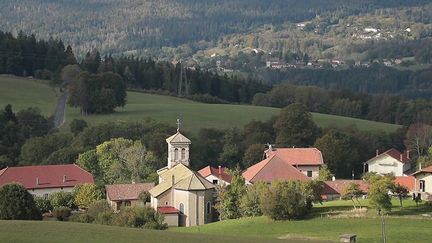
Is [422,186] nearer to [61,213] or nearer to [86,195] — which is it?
[61,213]

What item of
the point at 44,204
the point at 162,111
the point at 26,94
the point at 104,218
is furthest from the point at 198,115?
the point at 104,218

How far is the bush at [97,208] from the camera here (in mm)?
59759

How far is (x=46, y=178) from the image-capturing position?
243 feet

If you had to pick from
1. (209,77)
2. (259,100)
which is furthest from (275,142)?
(209,77)

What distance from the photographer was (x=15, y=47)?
14238 centimetres

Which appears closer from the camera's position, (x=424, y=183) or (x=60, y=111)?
(x=424, y=183)

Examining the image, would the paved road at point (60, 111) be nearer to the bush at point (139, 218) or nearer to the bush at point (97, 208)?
the bush at point (97, 208)

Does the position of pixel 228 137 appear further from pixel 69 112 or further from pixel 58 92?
pixel 58 92

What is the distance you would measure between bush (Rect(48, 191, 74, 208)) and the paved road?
36.5 metres

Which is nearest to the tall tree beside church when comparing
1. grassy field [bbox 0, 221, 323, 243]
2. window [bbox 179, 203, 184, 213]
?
window [bbox 179, 203, 184, 213]

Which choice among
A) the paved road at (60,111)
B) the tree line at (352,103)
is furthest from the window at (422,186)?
the tree line at (352,103)

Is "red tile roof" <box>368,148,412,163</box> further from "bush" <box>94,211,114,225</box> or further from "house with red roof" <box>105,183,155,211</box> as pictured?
"bush" <box>94,211,114,225</box>

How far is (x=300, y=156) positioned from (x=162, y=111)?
1529 inches

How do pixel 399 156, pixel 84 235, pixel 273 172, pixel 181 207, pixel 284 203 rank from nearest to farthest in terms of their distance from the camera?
pixel 84 235
pixel 284 203
pixel 181 207
pixel 273 172
pixel 399 156
